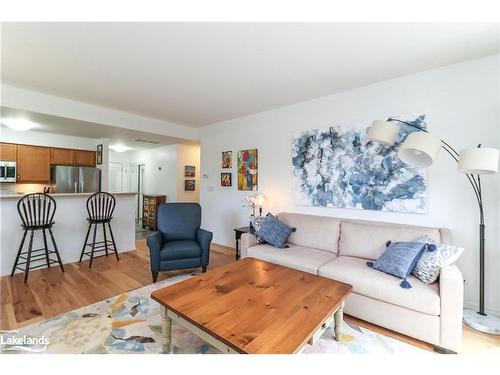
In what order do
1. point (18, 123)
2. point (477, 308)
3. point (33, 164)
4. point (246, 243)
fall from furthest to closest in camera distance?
point (33, 164), point (18, 123), point (246, 243), point (477, 308)

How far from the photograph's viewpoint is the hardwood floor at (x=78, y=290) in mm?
1793

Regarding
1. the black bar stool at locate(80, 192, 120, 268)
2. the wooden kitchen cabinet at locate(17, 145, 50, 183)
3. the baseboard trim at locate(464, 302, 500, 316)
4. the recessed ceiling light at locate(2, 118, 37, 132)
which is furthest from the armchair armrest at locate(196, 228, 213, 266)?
the wooden kitchen cabinet at locate(17, 145, 50, 183)

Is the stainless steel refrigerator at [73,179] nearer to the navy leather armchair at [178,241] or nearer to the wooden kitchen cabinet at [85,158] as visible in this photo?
the wooden kitchen cabinet at [85,158]

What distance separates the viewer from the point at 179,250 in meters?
2.71

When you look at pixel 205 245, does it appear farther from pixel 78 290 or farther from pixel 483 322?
pixel 483 322

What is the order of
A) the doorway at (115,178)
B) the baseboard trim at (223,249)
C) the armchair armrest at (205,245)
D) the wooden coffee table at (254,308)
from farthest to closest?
1. the doorway at (115,178)
2. the baseboard trim at (223,249)
3. the armchair armrest at (205,245)
4. the wooden coffee table at (254,308)

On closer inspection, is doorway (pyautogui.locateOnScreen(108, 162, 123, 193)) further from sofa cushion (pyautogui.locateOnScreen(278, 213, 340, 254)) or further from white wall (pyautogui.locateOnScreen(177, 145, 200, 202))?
sofa cushion (pyautogui.locateOnScreen(278, 213, 340, 254))

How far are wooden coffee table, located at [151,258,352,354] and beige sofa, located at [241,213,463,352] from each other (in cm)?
37

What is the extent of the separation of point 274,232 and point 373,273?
1144 millimetres

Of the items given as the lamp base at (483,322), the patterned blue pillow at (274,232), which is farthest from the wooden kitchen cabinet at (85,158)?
the lamp base at (483,322)

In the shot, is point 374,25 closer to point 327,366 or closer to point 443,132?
point 443,132

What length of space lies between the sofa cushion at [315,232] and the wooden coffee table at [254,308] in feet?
2.82

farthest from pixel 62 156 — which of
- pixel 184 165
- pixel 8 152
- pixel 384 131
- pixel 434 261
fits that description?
pixel 434 261

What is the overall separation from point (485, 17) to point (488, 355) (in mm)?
2338
